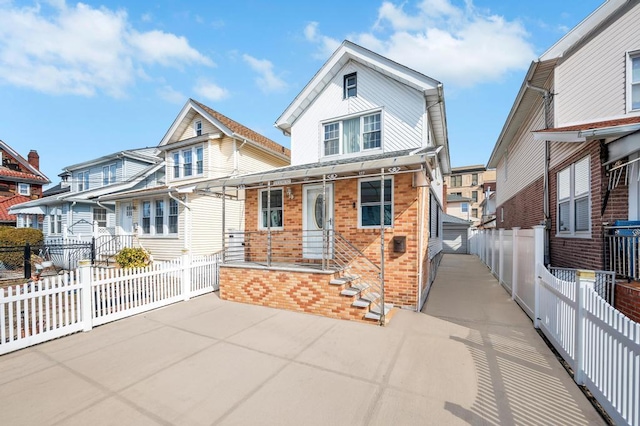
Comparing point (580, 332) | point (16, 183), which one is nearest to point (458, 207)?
point (580, 332)

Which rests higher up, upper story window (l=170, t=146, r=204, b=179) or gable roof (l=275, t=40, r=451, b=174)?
gable roof (l=275, t=40, r=451, b=174)

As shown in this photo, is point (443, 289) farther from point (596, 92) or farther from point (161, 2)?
point (161, 2)

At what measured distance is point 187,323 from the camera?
611 cm

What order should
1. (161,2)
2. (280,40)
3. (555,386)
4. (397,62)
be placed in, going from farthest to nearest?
(280,40)
(161,2)
(397,62)
(555,386)

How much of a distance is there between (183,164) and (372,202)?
1186cm

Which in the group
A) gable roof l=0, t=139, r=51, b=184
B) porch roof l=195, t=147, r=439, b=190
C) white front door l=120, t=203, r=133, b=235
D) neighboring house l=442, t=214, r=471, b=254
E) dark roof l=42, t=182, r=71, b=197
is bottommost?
neighboring house l=442, t=214, r=471, b=254

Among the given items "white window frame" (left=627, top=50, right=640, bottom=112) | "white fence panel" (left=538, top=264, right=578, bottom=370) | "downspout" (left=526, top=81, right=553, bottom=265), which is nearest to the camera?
"white fence panel" (left=538, top=264, right=578, bottom=370)

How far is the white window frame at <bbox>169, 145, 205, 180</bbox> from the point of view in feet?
48.2

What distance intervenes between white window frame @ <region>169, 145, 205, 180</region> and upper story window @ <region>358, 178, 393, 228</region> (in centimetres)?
990

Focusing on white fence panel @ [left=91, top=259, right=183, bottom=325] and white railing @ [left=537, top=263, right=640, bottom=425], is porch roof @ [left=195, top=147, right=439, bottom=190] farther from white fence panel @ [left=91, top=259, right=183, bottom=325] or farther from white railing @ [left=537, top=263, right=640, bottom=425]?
white railing @ [left=537, top=263, right=640, bottom=425]

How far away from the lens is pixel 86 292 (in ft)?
18.8

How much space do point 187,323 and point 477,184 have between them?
48767 millimetres

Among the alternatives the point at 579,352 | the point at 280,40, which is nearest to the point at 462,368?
the point at 579,352

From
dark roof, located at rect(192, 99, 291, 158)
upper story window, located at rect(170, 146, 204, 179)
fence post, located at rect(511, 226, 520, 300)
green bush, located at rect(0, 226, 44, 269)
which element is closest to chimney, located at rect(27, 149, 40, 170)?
green bush, located at rect(0, 226, 44, 269)
